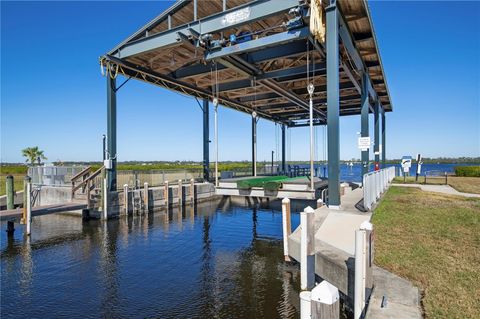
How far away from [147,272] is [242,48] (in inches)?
340

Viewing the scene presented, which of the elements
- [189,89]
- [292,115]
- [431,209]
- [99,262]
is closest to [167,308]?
[99,262]

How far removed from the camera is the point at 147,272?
8125 mm

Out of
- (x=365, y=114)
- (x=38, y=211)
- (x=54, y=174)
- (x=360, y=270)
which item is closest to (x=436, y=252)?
(x=360, y=270)

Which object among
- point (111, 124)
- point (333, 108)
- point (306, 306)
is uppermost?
point (111, 124)

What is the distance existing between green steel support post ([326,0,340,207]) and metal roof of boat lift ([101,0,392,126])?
0.84m

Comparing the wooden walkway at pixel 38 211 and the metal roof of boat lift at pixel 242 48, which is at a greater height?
the metal roof of boat lift at pixel 242 48

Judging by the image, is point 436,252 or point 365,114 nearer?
point 436,252

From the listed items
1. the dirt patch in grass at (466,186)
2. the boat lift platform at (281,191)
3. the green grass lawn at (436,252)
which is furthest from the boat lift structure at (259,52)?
the dirt patch in grass at (466,186)

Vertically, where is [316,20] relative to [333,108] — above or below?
above

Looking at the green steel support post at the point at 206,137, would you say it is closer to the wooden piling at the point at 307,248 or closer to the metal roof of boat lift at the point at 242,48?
the metal roof of boat lift at the point at 242,48

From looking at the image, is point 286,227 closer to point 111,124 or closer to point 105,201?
point 105,201

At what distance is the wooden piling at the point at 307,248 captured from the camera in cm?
624

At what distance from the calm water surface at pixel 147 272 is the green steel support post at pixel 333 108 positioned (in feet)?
9.27

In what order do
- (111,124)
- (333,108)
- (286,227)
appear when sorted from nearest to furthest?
1. (286,227)
2. (333,108)
3. (111,124)
